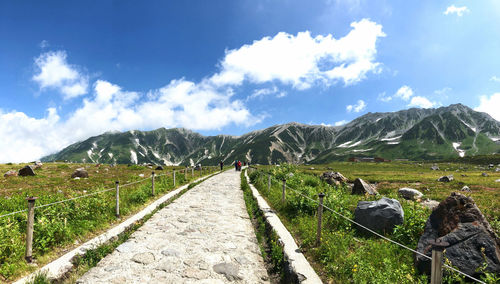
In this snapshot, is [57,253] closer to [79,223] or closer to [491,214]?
[79,223]

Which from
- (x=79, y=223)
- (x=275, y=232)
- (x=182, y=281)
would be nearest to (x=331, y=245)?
(x=275, y=232)

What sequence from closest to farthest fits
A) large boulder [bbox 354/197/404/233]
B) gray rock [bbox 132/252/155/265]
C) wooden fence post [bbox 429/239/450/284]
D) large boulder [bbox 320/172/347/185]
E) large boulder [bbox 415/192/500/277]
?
1. wooden fence post [bbox 429/239/450/284]
2. large boulder [bbox 415/192/500/277]
3. gray rock [bbox 132/252/155/265]
4. large boulder [bbox 354/197/404/233]
5. large boulder [bbox 320/172/347/185]

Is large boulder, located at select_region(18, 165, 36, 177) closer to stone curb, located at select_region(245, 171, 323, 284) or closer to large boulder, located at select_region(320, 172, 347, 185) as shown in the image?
stone curb, located at select_region(245, 171, 323, 284)

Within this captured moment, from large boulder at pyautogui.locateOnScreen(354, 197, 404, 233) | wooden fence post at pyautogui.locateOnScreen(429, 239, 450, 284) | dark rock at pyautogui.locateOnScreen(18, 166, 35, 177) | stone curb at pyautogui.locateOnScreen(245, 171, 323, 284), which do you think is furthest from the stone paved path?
dark rock at pyautogui.locateOnScreen(18, 166, 35, 177)

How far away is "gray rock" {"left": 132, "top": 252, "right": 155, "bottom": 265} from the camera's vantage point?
22.2 feet

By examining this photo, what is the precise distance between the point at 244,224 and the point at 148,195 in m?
8.01

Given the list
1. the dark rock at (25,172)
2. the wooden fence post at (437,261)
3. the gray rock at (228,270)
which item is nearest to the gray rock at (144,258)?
the gray rock at (228,270)

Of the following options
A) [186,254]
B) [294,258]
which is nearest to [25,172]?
[186,254]

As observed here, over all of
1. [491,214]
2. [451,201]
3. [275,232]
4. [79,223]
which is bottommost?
[491,214]

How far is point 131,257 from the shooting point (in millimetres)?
7020

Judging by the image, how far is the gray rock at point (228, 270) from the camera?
19.7 feet

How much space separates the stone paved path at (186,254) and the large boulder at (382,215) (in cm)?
441

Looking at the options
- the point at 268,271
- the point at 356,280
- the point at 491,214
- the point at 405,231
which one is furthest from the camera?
the point at 491,214

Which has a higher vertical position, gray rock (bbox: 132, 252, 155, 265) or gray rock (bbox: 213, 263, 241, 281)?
gray rock (bbox: 132, 252, 155, 265)
